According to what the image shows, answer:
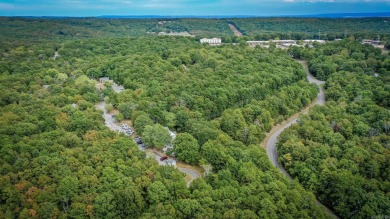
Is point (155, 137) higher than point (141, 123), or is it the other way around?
point (141, 123)

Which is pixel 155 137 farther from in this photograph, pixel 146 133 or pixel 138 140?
pixel 138 140

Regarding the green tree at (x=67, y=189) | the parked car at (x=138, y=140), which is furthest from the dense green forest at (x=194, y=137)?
the parked car at (x=138, y=140)

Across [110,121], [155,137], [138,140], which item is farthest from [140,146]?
[110,121]

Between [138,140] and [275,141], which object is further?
[275,141]

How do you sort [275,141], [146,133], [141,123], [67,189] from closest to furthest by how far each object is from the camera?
1. [67,189]
2. [146,133]
3. [141,123]
4. [275,141]

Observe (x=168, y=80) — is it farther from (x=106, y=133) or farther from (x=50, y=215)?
(x=50, y=215)

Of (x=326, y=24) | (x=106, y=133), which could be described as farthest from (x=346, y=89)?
(x=326, y=24)

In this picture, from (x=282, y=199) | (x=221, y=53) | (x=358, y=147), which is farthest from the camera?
(x=221, y=53)

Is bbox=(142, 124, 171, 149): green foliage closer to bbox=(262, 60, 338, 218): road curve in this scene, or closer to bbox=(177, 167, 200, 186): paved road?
bbox=(177, 167, 200, 186): paved road
